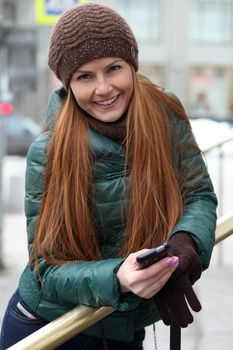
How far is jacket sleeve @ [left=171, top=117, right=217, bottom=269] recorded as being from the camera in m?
1.74

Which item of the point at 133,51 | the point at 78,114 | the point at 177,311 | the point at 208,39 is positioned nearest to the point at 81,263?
the point at 177,311

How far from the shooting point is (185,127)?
1943 mm

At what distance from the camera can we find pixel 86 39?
1776 millimetres

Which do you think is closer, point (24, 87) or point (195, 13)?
point (24, 87)

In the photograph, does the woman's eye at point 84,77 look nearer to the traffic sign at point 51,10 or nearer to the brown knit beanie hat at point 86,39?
the brown knit beanie hat at point 86,39

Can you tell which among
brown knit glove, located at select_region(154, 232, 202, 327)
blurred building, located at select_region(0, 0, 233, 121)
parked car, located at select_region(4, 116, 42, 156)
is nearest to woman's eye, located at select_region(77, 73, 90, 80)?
brown knit glove, located at select_region(154, 232, 202, 327)

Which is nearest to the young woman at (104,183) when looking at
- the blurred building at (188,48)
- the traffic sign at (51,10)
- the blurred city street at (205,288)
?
the blurred city street at (205,288)

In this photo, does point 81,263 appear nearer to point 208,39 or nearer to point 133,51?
point 133,51

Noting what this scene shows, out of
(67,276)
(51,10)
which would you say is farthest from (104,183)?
(51,10)

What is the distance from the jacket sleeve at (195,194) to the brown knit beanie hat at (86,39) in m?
0.25

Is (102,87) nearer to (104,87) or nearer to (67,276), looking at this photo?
(104,87)

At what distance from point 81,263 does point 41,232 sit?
123 mm

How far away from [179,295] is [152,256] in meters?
0.17

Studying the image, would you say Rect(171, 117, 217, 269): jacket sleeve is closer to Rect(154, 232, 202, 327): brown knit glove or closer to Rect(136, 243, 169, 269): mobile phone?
Rect(154, 232, 202, 327): brown knit glove
